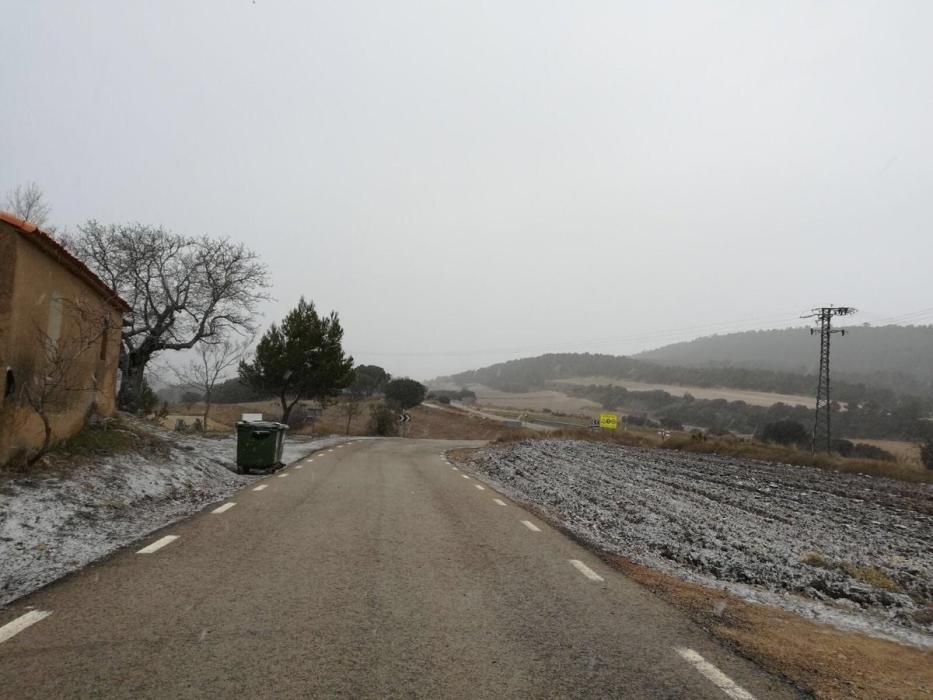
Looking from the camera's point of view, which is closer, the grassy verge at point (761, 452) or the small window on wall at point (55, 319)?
the small window on wall at point (55, 319)

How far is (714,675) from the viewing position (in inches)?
165

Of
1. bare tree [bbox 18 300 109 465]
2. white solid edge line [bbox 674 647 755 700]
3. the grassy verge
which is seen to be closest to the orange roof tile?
bare tree [bbox 18 300 109 465]

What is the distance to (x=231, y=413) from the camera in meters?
65.9

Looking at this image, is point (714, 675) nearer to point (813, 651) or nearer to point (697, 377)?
point (813, 651)

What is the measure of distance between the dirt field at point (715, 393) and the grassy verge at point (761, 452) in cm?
6386

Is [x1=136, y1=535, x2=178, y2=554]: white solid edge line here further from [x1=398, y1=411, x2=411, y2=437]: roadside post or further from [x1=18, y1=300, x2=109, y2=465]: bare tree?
[x1=398, y1=411, x2=411, y2=437]: roadside post

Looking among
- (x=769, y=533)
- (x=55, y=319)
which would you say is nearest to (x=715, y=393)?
(x=769, y=533)

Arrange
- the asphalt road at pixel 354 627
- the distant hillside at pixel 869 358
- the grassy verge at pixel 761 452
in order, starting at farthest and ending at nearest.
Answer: the distant hillside at pixel 869 358, the grassy verge at pixel 761 452, the asphalt road at pixel 354 627

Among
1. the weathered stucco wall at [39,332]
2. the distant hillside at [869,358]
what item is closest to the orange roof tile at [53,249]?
the weathered stucco wall at [39,332]

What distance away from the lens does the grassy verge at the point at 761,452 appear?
93.9 ft

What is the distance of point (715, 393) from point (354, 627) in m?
122

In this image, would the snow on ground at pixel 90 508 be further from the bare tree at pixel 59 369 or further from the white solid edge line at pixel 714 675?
the white solid edge line at pixel 714 675

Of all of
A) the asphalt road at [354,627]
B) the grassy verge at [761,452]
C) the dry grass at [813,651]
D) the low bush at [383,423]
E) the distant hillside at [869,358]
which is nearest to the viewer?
the asphalt road at [354,627]

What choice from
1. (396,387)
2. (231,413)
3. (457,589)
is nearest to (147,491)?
(457,589)
